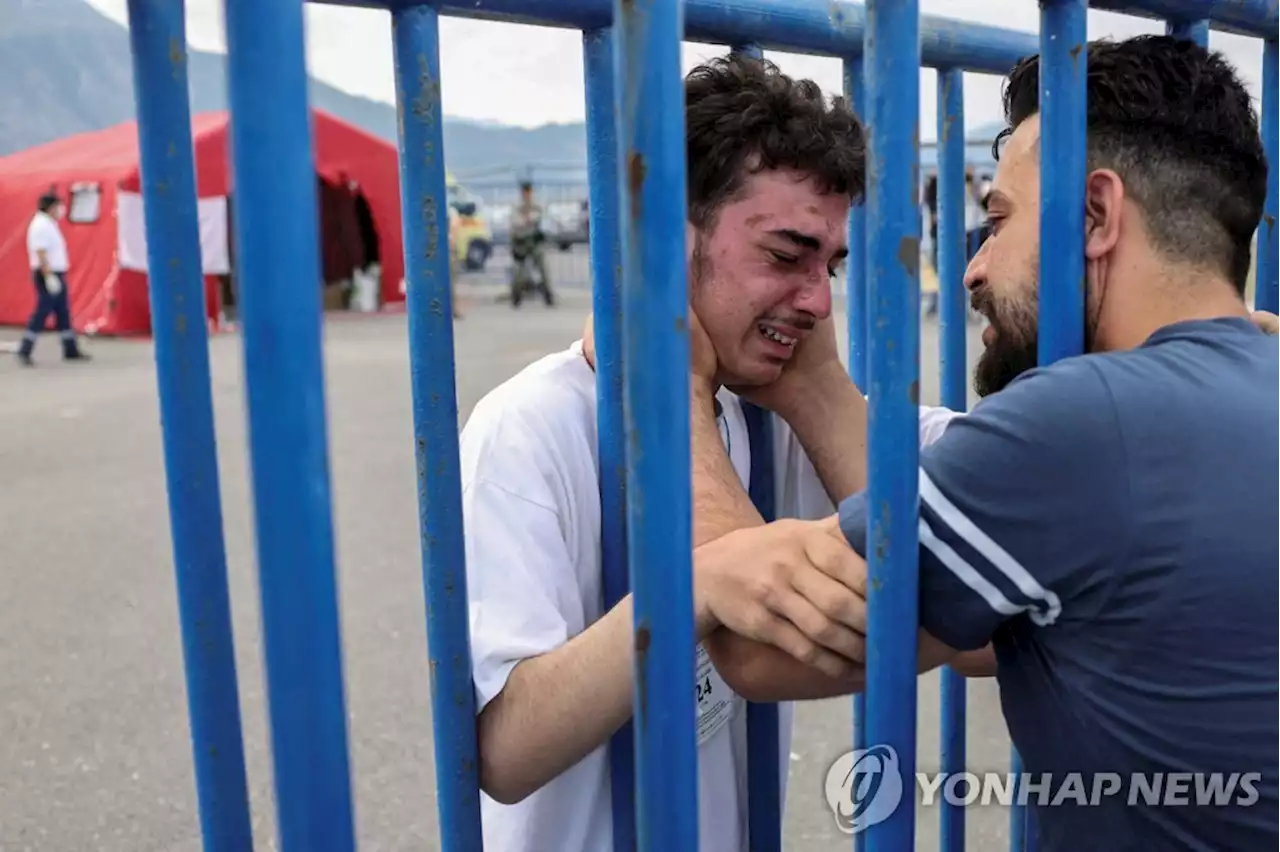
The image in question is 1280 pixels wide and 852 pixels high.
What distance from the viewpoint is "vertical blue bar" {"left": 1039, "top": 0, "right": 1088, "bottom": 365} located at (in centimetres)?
106

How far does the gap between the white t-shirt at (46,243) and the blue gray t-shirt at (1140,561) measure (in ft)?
41.6

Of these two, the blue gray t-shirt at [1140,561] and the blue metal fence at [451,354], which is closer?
the blue metal fence at [451,354]

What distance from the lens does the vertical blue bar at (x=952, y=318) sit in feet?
5.21

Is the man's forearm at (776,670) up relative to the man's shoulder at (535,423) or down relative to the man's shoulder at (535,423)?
down

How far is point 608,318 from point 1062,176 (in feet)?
1.49

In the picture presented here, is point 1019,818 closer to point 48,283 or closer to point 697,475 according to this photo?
point 697,475

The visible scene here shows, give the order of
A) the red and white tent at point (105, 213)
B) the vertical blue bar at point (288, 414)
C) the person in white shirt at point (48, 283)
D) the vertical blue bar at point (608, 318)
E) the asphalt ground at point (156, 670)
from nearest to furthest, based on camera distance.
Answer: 1. the vertical blue bar at point (288, 414)
2. the vertical blue bar at point (608, 318)
3. the asphalt ground at point (156, 670)
4. the person in white shirt at point (48, 283)
5. the red and white tent at point (105, 213)

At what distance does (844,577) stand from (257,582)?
1.63 ft

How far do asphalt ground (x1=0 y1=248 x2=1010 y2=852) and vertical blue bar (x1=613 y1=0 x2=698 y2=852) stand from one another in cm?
27

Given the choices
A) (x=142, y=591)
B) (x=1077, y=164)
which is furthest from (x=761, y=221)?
(x=142, y=591)

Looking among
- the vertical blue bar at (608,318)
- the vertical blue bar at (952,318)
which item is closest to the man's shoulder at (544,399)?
the vertical blue bar at (608,318)

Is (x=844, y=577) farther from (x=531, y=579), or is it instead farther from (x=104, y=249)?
(x=104, y=249)

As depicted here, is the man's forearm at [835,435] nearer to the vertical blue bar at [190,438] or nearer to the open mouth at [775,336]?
the open mouth at [775,336]

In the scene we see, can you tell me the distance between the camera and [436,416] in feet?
3.79
